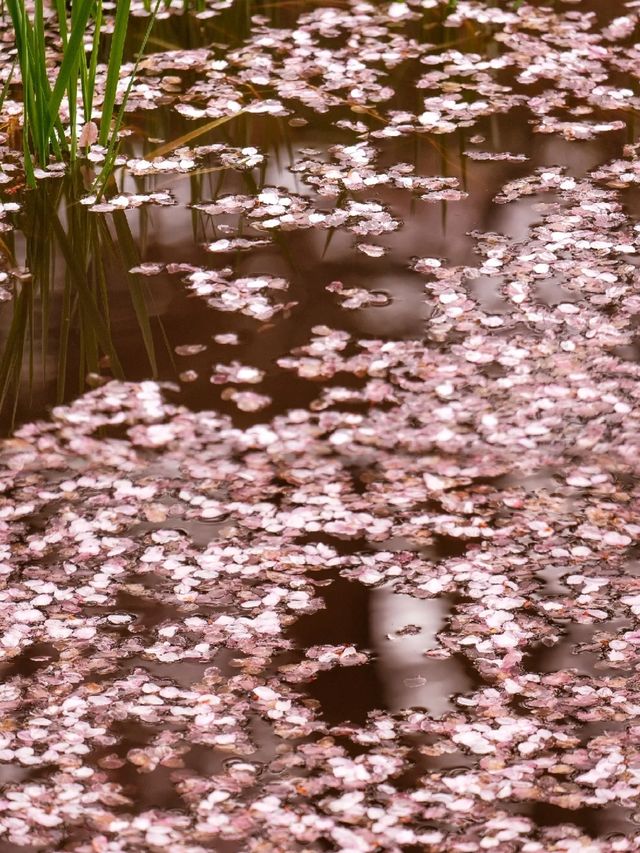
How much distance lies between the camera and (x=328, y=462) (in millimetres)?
4312

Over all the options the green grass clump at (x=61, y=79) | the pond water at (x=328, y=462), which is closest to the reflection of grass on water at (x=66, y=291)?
the pond water at (x=328, y=462)

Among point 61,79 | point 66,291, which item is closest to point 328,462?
point 66,291

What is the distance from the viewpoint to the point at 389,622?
3717mm

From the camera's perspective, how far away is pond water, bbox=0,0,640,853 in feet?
10.6

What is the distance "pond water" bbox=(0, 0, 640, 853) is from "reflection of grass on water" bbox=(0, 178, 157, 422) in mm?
15

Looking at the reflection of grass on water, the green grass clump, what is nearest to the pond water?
the reflection of grass on water

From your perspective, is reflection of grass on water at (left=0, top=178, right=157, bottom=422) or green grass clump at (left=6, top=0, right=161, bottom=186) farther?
green grass clump at (left=6, top=0, right=161, bottom=186)

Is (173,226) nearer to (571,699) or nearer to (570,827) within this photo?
(571,699)

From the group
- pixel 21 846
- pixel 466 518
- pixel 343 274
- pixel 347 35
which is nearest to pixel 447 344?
pixel 343 274

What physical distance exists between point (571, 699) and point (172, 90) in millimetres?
4276

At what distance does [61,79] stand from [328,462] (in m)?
2.10

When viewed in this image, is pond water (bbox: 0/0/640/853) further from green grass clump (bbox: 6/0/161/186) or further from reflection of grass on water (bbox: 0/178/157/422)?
green grass clump (bbox: 6/0/161/186)

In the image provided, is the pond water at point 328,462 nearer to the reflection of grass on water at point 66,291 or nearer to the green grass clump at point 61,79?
the reflection of grass on water at point 66,291

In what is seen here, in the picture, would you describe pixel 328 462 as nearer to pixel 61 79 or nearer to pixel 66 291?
pixel 66 291
